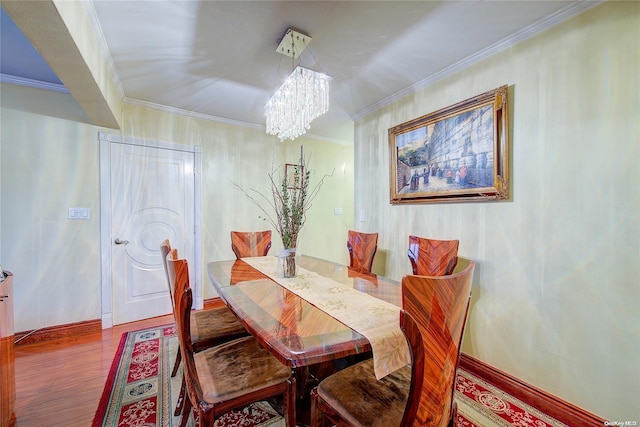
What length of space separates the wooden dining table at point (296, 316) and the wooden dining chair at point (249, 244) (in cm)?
51

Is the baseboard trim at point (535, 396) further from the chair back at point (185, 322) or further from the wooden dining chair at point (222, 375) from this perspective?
the chair back at point (185, 322)

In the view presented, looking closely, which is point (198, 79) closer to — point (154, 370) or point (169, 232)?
point (169, 232)

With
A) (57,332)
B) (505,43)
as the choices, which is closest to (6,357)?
(57,332)

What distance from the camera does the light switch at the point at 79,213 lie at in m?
2.56

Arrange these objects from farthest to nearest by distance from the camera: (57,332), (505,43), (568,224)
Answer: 1. (57,332)
2. (505,43)
3. (568,224)

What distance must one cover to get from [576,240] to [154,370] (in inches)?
116

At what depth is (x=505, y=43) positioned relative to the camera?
1.81 meters

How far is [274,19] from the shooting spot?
1.64m

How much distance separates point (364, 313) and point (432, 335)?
0.43m

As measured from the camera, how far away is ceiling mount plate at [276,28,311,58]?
175 centimetres

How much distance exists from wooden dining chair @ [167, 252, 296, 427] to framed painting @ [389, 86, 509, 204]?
1789 mm

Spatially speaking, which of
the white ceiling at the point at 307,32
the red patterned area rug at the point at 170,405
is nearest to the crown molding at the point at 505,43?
the white ceiling at the point at 307,32

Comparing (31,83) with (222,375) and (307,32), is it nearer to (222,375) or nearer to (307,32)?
(307,32)

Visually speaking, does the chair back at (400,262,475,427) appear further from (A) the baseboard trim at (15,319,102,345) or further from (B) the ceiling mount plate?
(A) the baseboard trim at (15,319,102,345)
